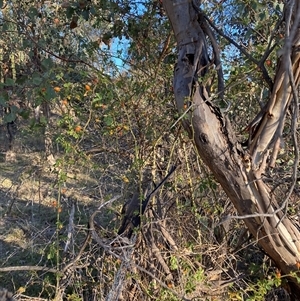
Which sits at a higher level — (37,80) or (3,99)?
(37,80)

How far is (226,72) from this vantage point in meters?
2.64

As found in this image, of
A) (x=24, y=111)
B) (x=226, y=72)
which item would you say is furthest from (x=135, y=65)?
(x=24, y=111)

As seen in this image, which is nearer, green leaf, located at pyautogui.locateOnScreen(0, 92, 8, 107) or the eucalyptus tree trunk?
green leaf, located at pyautogui.locateOnScreen(0, 92, 8, 107)

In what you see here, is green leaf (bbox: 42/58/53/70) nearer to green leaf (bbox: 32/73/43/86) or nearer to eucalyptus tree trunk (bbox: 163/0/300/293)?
green leaf (bbox: 32/73/43/86)

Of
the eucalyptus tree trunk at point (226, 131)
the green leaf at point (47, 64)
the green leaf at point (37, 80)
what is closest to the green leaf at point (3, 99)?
the green leaf at point (37, 80)

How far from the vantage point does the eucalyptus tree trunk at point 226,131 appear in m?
1.99

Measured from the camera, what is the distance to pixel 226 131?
6.66ft

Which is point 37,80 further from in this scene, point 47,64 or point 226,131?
point 226,131

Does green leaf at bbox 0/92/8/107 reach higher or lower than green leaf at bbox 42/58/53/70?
lower

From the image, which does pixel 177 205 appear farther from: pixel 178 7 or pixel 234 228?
pixel 178 7

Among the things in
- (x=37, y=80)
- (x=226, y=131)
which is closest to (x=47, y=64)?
(x=37, y=80)

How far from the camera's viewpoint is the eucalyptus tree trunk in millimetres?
1992

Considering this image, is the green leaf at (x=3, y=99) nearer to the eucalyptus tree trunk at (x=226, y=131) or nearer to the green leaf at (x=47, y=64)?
the green leaf at (x=47, y=64)

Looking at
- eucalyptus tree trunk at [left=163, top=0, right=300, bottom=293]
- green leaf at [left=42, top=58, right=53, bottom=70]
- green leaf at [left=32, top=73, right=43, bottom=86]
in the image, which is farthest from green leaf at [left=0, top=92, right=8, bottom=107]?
eucalyptus tree trunk at [left=163, top=0, right=300, bottom=293]
